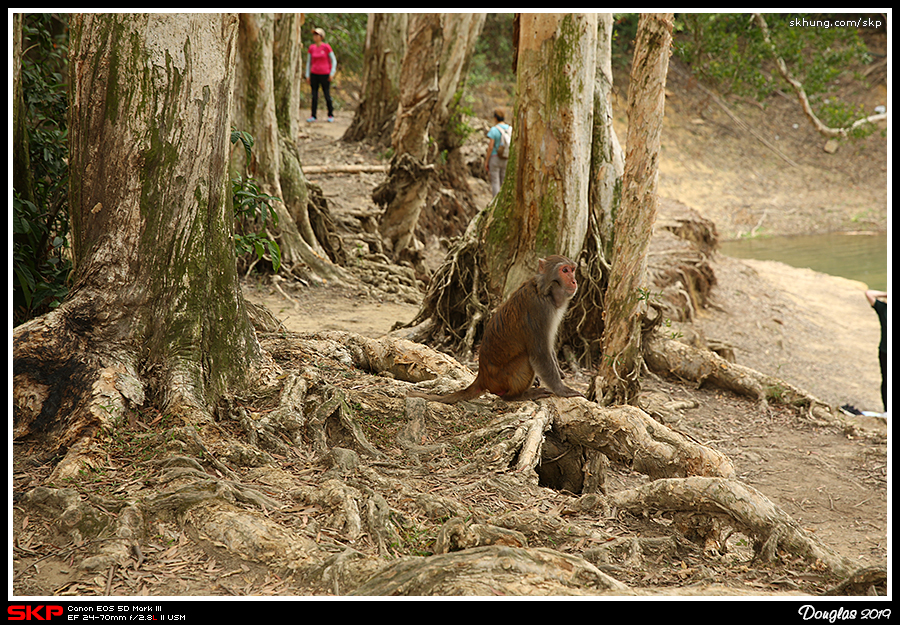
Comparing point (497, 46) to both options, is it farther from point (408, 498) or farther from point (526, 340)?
point (408, 498)

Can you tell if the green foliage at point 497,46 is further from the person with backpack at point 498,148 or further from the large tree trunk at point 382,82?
the person with backpack at point 498,148

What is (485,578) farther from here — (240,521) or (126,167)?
(126,167)

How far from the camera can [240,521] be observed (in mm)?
3283

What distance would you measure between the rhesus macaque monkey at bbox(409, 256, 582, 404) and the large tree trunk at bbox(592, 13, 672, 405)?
2.45 ft

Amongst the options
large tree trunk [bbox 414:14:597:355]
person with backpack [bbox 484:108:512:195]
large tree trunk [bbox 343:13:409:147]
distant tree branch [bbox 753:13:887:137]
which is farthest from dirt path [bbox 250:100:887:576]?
distant tree branch [bbox 753:13:887:137]

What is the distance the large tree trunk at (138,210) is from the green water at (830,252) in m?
17.6

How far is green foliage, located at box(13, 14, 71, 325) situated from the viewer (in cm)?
483

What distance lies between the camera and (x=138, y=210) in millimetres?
4066

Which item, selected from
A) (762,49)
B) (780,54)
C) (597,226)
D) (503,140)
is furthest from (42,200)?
(762,49)

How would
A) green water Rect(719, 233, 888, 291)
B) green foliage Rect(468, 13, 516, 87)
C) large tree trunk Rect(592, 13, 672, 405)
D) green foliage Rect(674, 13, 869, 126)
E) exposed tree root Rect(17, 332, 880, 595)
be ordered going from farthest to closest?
1. green foliage Rect(468, 13, 516, 87)
2. green water Rect(719, 233, 888, 291)
3. green foliage Rect(674, 13, 869, 126)
4. large tree trunk Rect(592, 13, 672, 405)
5. exposed tree root Rect(17, 332, 880, 595)

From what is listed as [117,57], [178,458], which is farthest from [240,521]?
[117,57]

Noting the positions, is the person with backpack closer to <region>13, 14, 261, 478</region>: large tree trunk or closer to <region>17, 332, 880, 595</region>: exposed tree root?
<region>17, 332, 880, 595</region>: exposed tree root

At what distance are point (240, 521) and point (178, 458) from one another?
60 cm

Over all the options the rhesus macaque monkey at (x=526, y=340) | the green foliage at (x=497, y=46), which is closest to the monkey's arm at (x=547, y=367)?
the rhesus macaque monkey at (x=526, y=340)
